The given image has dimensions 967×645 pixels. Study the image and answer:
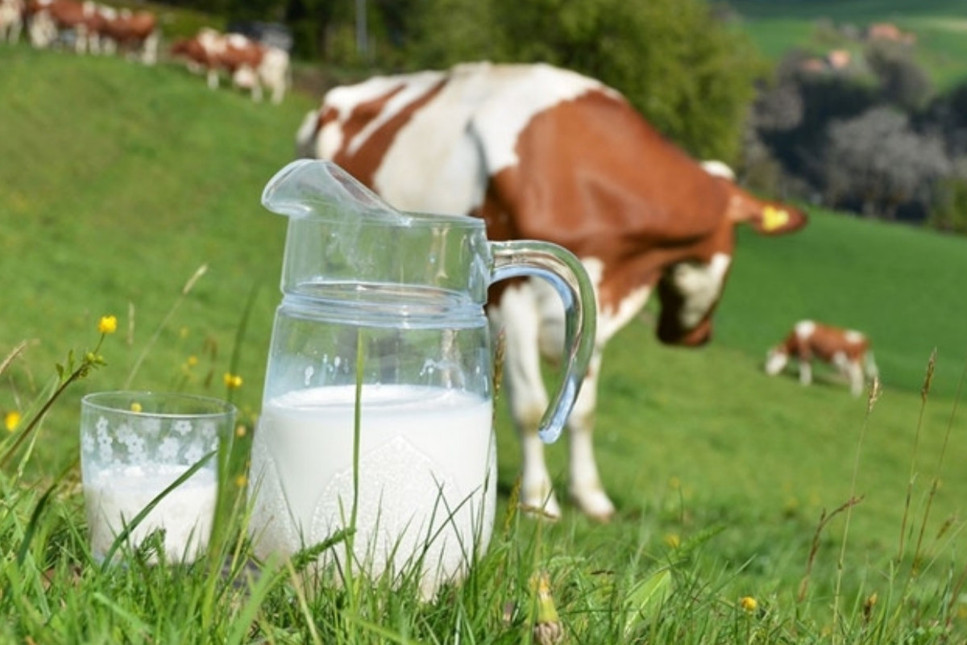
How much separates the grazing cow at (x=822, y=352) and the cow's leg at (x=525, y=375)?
1219cm

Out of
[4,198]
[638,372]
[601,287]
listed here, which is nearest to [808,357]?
[638,372]

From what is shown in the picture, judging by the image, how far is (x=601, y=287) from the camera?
22.8 feet

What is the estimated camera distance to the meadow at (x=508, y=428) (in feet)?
5.61

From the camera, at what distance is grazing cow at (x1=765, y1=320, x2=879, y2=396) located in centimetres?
1858

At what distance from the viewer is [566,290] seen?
80.8 inches

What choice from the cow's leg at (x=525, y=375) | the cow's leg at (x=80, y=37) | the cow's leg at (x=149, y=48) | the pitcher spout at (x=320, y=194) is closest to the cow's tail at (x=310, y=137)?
the cow's leg at (x=525, y=375)

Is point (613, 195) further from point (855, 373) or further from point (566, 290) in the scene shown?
point (855, 373)

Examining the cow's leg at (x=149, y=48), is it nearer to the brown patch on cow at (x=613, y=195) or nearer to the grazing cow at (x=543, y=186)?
the grazing cow at (x=543, y=186)

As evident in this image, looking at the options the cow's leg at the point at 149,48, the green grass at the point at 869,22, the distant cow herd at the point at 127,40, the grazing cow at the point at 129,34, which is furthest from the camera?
the green grass at the point at 869,22

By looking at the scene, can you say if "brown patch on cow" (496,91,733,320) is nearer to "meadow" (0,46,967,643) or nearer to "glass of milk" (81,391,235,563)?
"meadow" (0,46,967,643)

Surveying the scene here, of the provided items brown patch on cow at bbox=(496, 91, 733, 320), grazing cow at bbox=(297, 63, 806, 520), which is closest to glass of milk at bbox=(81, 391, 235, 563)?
grazing cow at bbox=(297, 63, 806, 520)

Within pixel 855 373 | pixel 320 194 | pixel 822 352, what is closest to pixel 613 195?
pixel 320 194

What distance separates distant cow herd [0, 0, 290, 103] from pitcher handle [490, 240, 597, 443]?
91.3 feet

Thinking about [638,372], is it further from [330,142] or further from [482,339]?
[482,339]
